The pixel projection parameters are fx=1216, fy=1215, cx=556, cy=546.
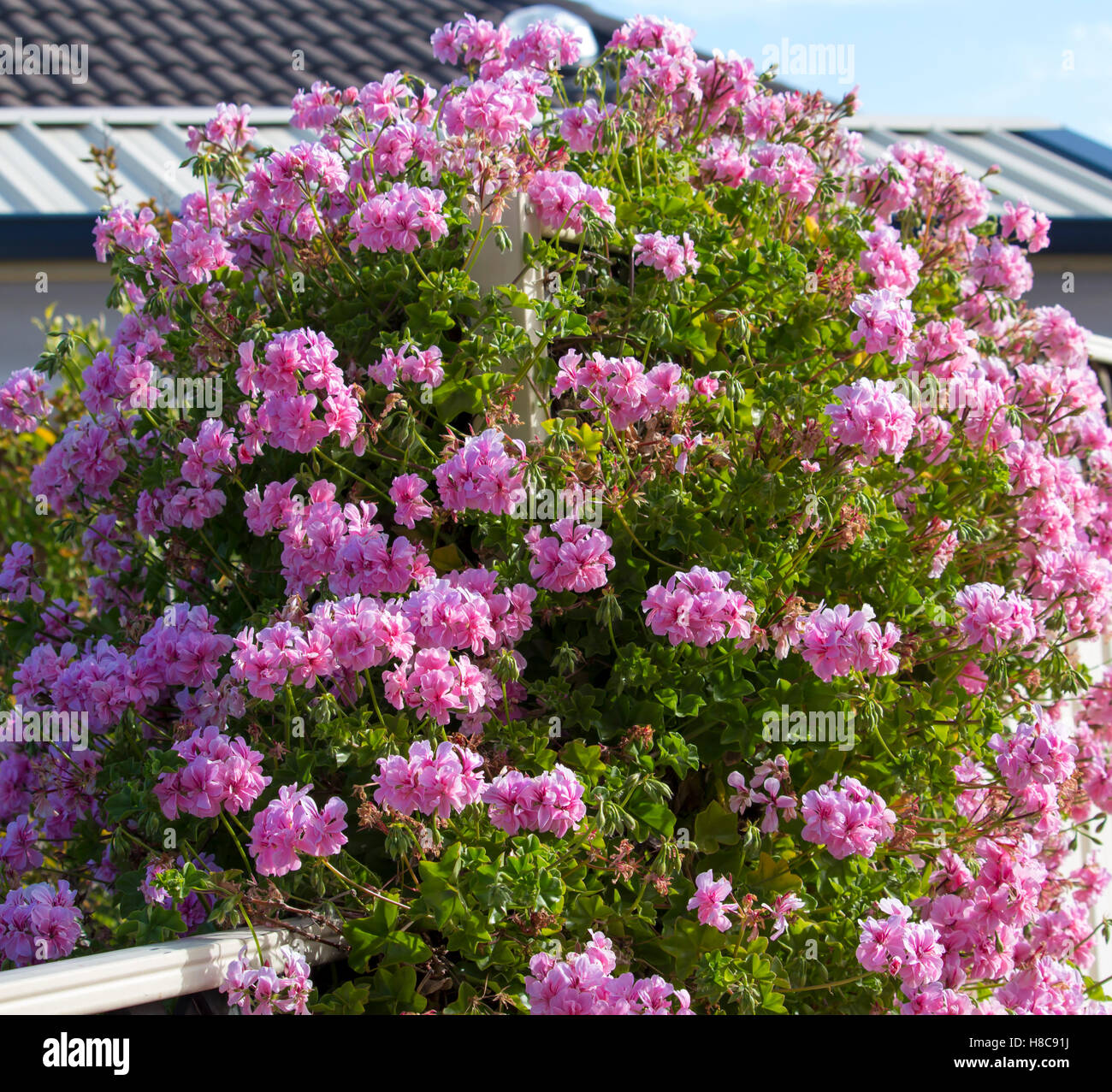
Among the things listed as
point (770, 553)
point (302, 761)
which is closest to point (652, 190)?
point (770, 553)

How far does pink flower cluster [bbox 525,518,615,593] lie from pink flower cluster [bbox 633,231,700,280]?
0.72 metres

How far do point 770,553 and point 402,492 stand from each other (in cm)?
86

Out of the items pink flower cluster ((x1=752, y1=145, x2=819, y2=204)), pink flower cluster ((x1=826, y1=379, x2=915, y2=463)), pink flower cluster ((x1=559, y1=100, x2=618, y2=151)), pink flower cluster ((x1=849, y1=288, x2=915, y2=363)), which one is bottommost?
pink flower cluster ((x1=826, y1=379, x2=915, y2=463))

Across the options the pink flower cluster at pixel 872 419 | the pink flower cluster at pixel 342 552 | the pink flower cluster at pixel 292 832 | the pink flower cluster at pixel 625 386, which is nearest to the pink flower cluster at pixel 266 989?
the pink flower cluster at pixel 292 832

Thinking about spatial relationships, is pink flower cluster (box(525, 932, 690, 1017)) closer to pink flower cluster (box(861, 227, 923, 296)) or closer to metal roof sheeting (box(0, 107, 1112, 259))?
pink flower cluster (box(861, 227, 923, 296))

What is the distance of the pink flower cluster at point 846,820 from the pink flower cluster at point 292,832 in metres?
0.98

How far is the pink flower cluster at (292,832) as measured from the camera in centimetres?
220

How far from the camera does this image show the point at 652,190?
3.25 meters

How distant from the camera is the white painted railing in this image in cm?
192

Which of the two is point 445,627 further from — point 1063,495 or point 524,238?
point 1063,495

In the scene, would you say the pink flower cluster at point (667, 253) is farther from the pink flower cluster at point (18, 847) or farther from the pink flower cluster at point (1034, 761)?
the pink flower cluster at point (18, 847)

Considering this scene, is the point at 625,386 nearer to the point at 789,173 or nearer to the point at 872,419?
the point at 872,419

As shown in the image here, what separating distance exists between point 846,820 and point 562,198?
61.5 inches

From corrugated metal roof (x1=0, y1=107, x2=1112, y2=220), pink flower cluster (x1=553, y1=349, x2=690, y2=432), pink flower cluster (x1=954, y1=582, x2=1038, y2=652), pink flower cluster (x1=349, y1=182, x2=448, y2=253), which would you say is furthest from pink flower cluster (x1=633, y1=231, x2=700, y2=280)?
corrugated metal roof (x1=0, y1=107, x2=1112, y2=220)
